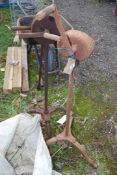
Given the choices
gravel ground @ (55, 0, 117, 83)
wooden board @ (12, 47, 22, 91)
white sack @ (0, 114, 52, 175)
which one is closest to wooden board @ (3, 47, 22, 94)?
wooden board @ (12, 47, 22, 91)

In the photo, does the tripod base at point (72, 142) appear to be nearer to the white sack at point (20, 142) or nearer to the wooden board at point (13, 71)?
the white sack at point (20, 142)

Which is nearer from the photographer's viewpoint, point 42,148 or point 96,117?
point 42,148

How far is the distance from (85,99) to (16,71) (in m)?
1.13

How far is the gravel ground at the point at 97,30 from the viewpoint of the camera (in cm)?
473

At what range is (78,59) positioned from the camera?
2.77 meters

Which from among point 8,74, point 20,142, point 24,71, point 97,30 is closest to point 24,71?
point 24,71

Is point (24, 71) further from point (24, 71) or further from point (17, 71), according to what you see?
point (17, 71)

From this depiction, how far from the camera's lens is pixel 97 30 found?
6012mm

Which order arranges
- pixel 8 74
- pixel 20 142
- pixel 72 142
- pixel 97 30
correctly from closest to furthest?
pixel 20 142 < pixel 72 142 < pixel 8 74 < pixel 97 30

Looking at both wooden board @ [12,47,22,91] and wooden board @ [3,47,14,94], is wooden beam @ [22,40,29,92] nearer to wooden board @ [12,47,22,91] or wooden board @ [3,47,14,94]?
wooden board @ [12,47,22,91]

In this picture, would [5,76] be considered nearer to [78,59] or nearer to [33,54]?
[33,54]

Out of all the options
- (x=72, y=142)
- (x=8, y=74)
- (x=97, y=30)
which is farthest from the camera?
(x=97, y=30)

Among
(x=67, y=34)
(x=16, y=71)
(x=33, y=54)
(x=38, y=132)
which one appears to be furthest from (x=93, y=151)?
A: (x=33, y=54)

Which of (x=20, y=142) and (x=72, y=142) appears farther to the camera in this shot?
(x=72, y=142)
